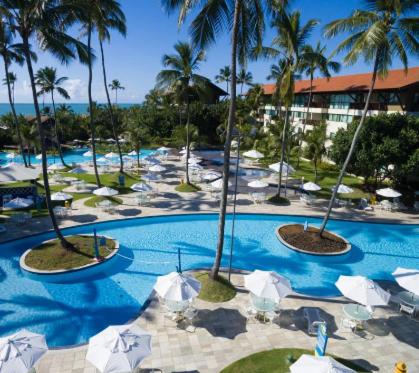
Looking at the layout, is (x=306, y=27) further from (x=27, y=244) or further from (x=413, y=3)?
(x=27, y=244)

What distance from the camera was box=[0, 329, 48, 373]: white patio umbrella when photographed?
838 cm

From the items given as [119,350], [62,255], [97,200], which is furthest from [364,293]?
[97,200]

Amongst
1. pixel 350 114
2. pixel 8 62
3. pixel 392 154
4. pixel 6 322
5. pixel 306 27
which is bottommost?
pixel 6 322

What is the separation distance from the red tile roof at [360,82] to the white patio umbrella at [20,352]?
81.9 feet

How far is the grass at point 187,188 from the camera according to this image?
29047mm

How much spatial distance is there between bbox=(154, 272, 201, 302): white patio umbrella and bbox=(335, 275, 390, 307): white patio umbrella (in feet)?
18.9

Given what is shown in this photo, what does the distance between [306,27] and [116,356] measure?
21.5m

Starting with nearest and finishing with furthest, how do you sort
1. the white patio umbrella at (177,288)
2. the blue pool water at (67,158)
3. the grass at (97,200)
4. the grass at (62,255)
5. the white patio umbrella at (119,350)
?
the white patio umbrella at (119,350), the white patio umbrella at (177,288), the grass at (62,255), the grass at (97,200), the blue pool water at (67,158)

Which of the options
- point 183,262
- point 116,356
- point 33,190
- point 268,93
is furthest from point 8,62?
point 268,93

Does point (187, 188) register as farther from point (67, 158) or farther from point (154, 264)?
point (67, 158)

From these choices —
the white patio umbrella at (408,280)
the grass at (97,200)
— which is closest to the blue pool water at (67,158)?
the grass at (97,200)

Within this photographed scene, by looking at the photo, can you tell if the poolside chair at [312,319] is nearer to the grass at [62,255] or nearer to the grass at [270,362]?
the grass at [270,362]

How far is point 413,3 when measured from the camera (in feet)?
46.7

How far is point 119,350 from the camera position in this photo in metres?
9.02
